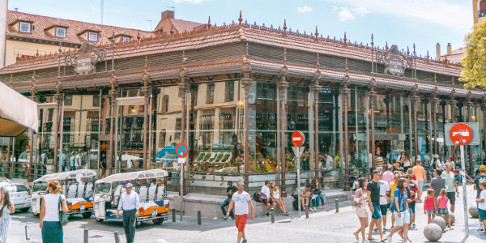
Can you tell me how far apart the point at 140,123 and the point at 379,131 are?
1492cm

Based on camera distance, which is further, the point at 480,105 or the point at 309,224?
the point at 480,105

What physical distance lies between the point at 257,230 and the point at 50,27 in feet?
140

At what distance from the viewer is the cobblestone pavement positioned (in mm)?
12847

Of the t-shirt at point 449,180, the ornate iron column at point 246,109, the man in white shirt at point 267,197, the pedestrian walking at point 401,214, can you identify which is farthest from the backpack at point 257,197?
the t-shirt at point 449,180

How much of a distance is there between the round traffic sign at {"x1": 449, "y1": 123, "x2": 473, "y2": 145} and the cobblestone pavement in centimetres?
290

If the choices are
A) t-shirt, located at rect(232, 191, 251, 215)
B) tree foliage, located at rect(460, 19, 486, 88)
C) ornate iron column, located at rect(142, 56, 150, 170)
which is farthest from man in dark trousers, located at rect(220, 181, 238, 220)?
tree foliage, located at rect(460, 19, 486, 88)

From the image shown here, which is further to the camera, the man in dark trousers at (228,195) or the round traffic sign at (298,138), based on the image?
the man in dark trousers at (228,195)

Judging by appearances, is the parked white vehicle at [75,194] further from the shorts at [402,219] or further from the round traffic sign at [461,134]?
the round traffic sign at [461,134]

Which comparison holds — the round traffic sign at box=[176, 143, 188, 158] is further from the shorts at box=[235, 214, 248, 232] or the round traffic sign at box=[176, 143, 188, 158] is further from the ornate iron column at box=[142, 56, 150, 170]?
the shorts at box=[235, 214, 248, 232]

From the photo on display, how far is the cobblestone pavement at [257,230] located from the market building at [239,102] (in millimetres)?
2830

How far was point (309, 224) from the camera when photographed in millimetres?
15242

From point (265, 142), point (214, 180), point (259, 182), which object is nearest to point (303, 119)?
point (265, 142)

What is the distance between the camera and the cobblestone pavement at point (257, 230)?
1285 centimetres

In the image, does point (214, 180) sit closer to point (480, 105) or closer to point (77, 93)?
point (77, 93)
